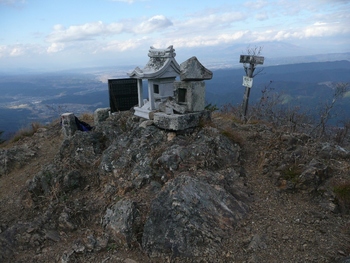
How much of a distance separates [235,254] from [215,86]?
13343 centimetres

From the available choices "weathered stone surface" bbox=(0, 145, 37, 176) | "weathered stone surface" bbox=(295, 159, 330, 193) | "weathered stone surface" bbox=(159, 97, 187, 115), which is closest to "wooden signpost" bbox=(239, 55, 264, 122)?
"weathered stone surface" bbox=(159, 97, 187, 115)

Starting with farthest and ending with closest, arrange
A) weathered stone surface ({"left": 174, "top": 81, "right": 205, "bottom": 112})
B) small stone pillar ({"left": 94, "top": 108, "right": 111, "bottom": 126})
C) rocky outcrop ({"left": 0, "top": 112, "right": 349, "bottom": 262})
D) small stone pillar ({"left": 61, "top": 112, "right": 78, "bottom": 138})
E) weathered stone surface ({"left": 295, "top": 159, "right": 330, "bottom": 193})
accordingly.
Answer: small stone pillar ({"left": 94, "top": 108, "right": 111, "bottom": 126}), small stone pillar ({"left": 61, "top": 112, "right": 78, "bottom": 138}), weathered stone surface ({"left": 174, "top": 81, "right": 205, "bottom": 112}), weathered stone surface ({"left": 295, "top": 159, "right": 330, "bottom": 193}), rocky outcrop ({"left": 0, "top": 112, "right": 349, "bottom": 262})

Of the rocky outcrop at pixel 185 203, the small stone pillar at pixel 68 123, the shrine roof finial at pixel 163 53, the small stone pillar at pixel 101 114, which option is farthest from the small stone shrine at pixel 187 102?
the small stone pillar at pixel 68 123

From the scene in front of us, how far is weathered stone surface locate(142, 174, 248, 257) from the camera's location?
15.8ft

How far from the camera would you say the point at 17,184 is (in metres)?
9.05

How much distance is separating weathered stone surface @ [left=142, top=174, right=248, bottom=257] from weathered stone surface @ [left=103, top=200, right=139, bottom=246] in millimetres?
310

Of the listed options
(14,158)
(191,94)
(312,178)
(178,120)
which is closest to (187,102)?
(191,94)

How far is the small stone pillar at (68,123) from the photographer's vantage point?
11.3 meters

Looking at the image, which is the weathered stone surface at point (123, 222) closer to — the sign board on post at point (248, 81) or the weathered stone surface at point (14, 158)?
the weathered stone surface at point (14, 158)

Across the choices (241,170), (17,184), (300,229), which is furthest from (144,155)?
(17,184)

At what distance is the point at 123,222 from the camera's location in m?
5.48

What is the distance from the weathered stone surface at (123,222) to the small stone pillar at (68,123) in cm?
661

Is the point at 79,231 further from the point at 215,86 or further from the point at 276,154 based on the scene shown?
the point at 215,86

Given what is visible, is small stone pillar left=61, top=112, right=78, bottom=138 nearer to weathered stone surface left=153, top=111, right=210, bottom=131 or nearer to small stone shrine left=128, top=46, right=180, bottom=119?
small stone shrine left=128, top=46, right=180, bottom=119
